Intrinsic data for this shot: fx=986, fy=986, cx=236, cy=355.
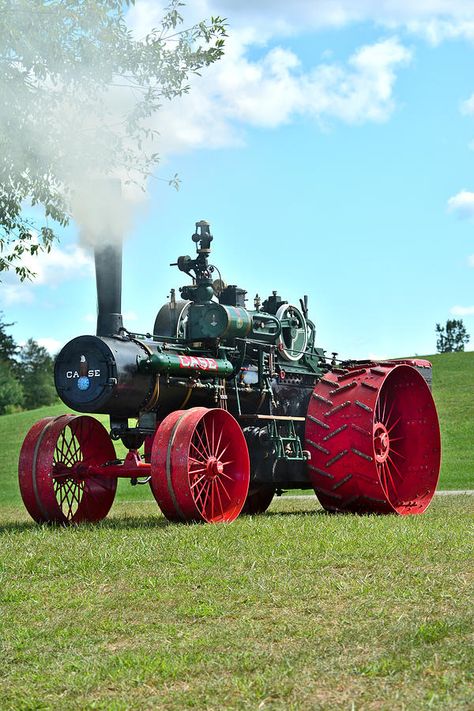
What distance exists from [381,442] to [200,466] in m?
2.27

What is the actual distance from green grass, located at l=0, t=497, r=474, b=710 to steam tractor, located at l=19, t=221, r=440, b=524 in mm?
1027

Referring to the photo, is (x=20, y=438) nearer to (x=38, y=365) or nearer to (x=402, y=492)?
(x=402, y=492)

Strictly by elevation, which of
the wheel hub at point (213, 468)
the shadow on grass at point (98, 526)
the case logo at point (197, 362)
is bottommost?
the shadow on grass at point (98, 526)

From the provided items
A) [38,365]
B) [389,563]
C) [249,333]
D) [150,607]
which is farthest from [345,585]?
[38,365]

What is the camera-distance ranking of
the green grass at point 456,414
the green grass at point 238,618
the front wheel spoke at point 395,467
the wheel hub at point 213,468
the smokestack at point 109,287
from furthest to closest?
the green grass at point 456,414 → the front wheel spoke at point 395,467 → the smokestack at point 109,287 → the wheel hub at point 213,468 → the green grass at point 238,618

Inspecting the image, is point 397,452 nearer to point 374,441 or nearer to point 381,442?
point 381,442

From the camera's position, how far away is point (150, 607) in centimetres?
564

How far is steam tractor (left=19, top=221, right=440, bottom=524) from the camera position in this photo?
29.6 ft

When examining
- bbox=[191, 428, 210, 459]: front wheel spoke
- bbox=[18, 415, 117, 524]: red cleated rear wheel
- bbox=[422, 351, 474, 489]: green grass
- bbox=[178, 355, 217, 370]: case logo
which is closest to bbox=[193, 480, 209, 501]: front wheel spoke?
bbox=[191, 428, 210, 459]: front wheel spoke

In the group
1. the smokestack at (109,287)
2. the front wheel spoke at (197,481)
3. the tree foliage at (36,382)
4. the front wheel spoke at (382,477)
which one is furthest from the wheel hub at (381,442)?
the tree foliage at (36,382)

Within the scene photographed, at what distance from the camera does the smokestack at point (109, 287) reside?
928cm

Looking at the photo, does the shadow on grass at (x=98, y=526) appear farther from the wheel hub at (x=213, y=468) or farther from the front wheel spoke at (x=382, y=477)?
the front wheel spoke at (x=382, y=477)

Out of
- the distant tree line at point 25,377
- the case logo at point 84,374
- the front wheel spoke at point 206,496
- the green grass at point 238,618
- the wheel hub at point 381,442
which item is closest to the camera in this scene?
the green grass at point 238,618

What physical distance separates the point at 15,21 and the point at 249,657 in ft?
27.0
